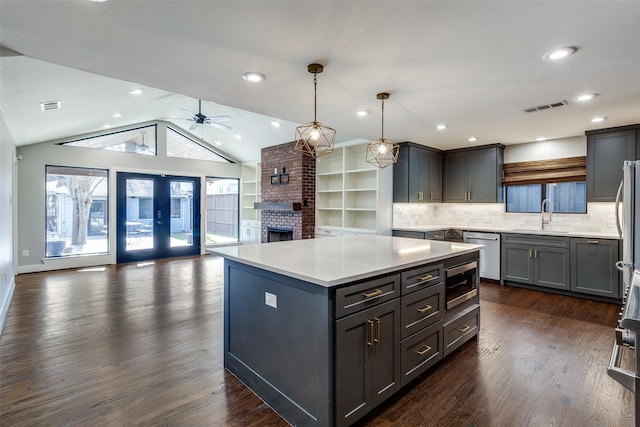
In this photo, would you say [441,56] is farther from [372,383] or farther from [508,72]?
[372,383]

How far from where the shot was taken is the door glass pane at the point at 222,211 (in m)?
8.63

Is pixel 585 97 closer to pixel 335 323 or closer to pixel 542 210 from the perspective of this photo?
pixel 542 210

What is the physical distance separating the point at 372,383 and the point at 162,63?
2.78m

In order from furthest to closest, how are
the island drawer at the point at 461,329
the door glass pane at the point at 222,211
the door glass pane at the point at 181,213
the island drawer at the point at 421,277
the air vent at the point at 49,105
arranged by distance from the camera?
the door glass pane at the point at 222,211
the door glass pane at the point at 181,213
the air vent at the point at 49,105
the island drawer at the point at 461,329
the island drawer at the point at 421,277

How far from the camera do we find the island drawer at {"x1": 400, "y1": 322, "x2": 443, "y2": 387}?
216 centimetres

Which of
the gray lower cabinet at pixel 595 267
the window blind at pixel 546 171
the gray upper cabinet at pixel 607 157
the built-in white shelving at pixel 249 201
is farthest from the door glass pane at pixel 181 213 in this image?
the gray upper cabinet at pixel 607 157

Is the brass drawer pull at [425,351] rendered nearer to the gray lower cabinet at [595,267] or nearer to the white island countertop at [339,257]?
the white island countertop at [339,257]

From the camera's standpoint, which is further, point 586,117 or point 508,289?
point 508,289

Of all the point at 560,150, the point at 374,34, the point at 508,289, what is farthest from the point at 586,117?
the point at 374,34

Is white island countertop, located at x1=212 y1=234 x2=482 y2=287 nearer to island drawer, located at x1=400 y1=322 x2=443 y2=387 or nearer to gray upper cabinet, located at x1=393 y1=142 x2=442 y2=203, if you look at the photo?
island drawer, located at x1=400 y1=322 x2=443 y2=387

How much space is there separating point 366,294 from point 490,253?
428cm

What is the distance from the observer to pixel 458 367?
2561 mm

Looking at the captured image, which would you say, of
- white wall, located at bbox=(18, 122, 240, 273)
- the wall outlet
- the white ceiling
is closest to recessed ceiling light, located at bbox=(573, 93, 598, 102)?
the white ceiling

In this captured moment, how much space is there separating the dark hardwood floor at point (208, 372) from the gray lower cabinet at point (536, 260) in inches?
20.7
